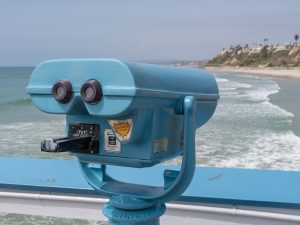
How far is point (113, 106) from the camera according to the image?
3.49 feet

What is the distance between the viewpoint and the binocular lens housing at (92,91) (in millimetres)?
1067

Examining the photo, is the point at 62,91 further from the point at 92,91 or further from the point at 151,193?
the point at 151,193

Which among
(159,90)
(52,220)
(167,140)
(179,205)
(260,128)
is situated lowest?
(260,128)

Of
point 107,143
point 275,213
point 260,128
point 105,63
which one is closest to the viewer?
point 105,63

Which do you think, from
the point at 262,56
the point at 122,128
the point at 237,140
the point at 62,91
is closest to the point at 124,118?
the point at 122,128

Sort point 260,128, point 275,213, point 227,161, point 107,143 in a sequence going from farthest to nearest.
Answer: point 260,128, point 227,161, point 275,213, point 107,143

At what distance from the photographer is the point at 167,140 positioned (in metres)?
1.25

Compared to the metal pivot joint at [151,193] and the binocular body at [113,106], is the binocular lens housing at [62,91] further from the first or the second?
the metal pivot joint at [151,193]

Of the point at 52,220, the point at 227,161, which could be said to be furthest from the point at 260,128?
the point at 52,220

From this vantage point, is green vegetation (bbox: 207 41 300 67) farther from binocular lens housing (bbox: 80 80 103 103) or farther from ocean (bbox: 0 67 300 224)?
binocular lens housing (bbox: 80 80 103 103)

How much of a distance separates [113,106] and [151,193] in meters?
0.32

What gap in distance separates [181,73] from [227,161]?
629 cm

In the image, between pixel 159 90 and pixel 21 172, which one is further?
pixel 21 172

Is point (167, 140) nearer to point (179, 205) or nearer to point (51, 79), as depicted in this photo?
point (51, 79)
